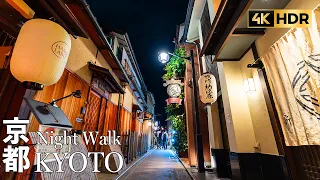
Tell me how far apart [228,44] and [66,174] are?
5.96 metres

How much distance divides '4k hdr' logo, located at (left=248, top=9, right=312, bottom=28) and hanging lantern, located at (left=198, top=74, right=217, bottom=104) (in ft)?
10.8

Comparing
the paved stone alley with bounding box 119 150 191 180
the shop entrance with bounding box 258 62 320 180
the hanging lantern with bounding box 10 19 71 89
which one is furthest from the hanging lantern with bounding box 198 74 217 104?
the hanging lantern with bounding box 10 19 71 89

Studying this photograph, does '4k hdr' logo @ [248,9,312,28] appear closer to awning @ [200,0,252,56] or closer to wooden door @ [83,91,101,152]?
awning @ [200,0,252,56]

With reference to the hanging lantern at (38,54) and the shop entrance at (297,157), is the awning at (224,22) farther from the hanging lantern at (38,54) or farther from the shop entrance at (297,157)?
the hanging lantern at (38,54)

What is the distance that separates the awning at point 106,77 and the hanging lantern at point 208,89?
14.3 ft

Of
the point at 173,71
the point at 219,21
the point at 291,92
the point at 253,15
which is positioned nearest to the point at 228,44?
the point at 219,21

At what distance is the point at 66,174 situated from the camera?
3684 millimetres

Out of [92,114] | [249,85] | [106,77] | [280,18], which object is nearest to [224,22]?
[280,18]

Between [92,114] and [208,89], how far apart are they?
18.7 feet

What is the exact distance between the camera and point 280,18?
8.57ft

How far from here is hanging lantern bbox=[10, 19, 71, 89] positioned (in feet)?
8.75

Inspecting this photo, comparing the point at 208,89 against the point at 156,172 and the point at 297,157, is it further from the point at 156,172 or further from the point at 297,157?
the point at 156,172

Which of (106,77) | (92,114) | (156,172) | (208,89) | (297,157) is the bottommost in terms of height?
(156,172)

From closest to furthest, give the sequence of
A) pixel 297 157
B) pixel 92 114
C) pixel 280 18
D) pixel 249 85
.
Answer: pixel 280 18, pixel 297 157, pixel 249 85, pixel 92 114
